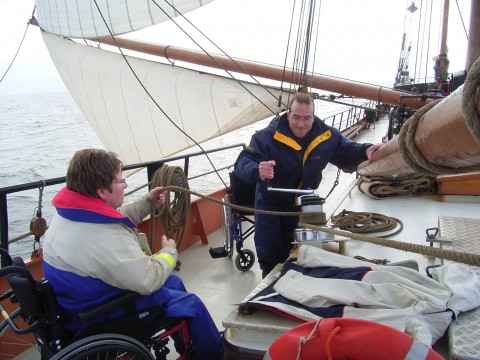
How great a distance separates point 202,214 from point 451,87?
4153mm

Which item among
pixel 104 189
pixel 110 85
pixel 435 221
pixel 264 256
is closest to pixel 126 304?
pixel 104 189

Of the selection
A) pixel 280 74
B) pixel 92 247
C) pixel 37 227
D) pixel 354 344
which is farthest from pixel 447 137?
pixel 280 74

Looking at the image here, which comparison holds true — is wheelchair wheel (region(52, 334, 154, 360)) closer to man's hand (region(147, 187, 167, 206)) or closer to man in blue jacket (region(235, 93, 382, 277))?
man's hand (region(147, 187, 167, 206))

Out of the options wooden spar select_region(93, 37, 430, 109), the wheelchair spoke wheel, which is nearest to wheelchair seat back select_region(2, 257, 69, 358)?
the wheelchair spoke wheel

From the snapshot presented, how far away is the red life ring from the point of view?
92cm

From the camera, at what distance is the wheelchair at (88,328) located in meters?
1.40

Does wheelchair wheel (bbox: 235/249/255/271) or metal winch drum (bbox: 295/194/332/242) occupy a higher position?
metal winch drum (bbox: 295/194/332/242)

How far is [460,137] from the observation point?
30.4 inches

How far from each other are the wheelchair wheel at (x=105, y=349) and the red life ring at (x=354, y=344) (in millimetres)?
718

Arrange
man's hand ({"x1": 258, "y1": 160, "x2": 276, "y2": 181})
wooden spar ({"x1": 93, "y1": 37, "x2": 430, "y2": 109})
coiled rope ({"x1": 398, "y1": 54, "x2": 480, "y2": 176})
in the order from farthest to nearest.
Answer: wooden spar ({"x1": 93, "y1": 37, "x2": 430, "y2": 109}), man's hand ({"x1": 258, "y1": 160, "x2": 276, "y2": 181}), coiled rope ({"x1": 398, "y1": 54, "x2": 480, "y2": 176})

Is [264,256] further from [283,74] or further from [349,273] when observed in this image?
[283,74]

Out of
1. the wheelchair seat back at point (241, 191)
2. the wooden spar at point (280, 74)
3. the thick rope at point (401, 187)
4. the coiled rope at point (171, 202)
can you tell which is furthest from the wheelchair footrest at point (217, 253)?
the wooden spar at point (280, 74)

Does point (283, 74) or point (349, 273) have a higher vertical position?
point (283, 74)

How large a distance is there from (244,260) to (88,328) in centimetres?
205
